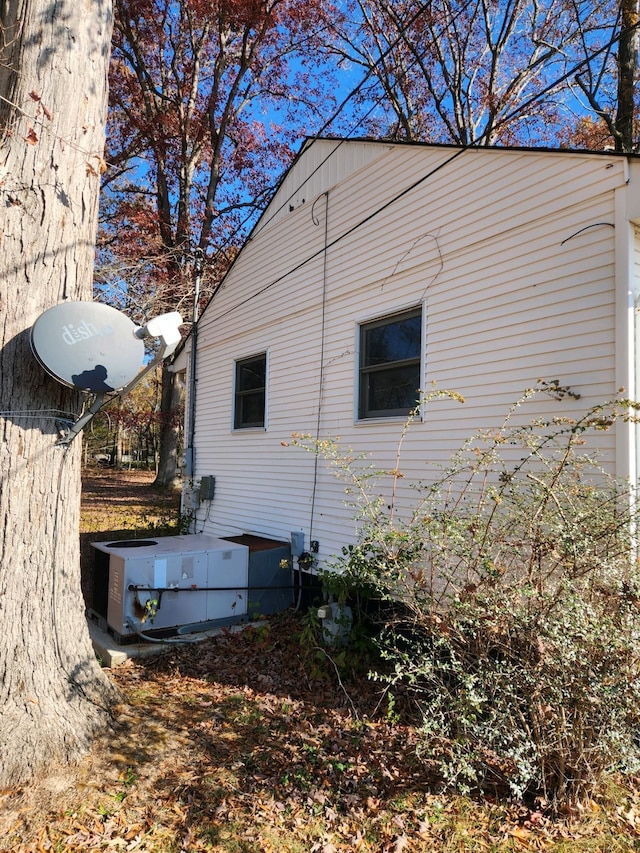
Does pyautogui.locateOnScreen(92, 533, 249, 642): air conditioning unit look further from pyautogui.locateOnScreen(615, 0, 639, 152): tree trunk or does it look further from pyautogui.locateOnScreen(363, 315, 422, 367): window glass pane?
pyautogui.locateOnScreen(615, 0, 639, 152): tree trunk

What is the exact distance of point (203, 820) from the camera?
291 centimetres

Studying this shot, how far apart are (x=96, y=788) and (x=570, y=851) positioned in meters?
2.42

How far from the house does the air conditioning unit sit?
1.07 metres

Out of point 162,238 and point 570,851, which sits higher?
point 162,238

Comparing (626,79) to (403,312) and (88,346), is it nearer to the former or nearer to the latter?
(403,312)

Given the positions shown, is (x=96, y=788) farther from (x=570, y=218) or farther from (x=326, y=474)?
(x=570, y=218)

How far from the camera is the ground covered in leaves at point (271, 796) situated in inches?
110

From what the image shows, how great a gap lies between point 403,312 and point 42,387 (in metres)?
3.68

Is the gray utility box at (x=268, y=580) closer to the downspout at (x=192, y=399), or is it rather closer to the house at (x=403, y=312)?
the house at (x=403, y=312)

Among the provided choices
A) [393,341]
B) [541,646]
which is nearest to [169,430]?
[393,341]

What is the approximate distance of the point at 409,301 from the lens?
5.77 m

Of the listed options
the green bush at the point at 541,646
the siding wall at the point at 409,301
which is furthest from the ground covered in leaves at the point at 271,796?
the siding wall at the point at 409,301

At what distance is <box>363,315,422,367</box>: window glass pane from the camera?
19.0ft

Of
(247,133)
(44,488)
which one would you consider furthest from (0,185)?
(247,133)
